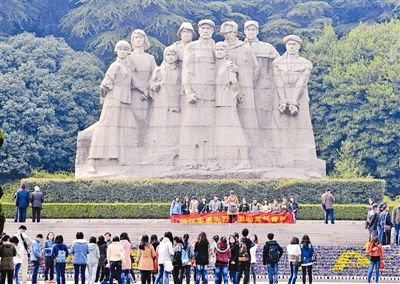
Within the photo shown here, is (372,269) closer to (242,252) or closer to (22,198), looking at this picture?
(242,252)

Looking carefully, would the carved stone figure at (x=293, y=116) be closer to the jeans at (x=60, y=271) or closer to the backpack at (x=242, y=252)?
the backpack at (x=242, y=252)

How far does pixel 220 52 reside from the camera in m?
42.8

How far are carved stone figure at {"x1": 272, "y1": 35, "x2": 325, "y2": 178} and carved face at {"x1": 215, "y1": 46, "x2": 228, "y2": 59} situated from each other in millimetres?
2123

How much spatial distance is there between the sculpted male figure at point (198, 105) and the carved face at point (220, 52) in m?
0.22

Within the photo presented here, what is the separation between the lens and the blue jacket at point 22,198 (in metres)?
35.9

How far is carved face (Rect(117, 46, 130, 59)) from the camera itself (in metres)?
43.2

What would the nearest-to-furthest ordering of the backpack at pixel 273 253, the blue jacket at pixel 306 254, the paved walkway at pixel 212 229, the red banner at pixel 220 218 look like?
1. the blue jacket at pixel 306 254
2. the backpack at pixel 273 253
3. the paved walkway at pixel 212 229
4. the red banner at pixel 220 218

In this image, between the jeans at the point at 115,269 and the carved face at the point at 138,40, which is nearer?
the jeans at the point at 115,269

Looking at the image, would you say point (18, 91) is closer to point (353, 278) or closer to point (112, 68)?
point (112, 68)

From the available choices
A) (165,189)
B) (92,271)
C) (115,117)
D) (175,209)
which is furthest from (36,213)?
(92,271)

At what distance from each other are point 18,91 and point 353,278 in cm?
2949

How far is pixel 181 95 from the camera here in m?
43.3

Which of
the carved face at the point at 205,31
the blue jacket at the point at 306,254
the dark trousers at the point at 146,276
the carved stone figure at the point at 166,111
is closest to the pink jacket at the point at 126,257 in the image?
Answer: the dark trousers at the point at 146,276

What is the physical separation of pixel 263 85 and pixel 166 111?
357cm
